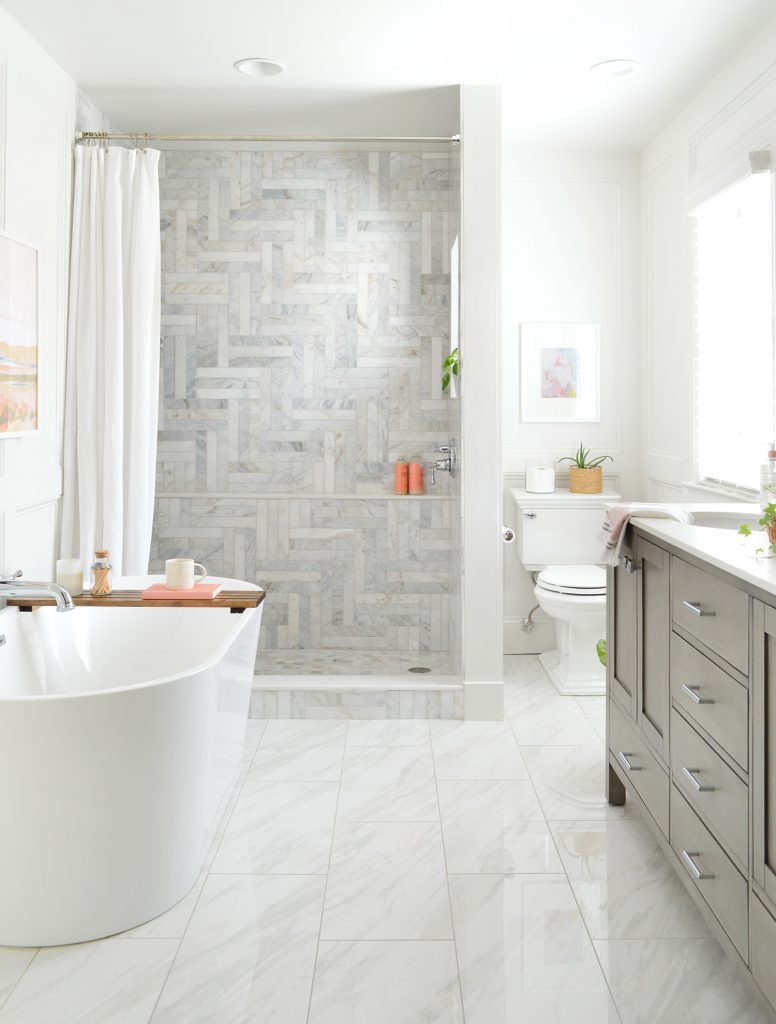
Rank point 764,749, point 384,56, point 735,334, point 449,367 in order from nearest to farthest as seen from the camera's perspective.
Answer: point 764,749 < point 384,56 < point 735,334 < point 449,367

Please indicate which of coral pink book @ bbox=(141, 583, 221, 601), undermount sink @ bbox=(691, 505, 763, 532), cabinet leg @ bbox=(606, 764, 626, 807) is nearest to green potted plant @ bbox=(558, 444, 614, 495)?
undermount sink @ bbox=(691, 505, 763, 532)

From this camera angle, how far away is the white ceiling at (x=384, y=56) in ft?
9.92

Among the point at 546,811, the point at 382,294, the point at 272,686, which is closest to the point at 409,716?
the point at 272,686

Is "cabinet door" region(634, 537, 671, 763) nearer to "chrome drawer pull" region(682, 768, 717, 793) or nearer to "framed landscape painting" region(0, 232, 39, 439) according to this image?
"chrome drawer pull" region(682, 768, 717, 793)

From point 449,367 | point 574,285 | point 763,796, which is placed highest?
point 574,285

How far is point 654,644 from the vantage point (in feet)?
8.01

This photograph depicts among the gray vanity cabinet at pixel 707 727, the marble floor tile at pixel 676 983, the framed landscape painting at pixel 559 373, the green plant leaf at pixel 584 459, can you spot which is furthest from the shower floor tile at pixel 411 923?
the framed landscape painting at pixel 559 373

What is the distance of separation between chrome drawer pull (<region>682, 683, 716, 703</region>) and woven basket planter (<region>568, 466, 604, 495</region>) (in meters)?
2.42

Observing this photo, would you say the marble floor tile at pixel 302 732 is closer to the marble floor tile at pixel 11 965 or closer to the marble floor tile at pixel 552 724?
the marble floor tile at pixel 552 724

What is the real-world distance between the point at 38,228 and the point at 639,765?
8.97 ft

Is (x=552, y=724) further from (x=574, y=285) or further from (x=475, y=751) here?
(x=574, y=285)

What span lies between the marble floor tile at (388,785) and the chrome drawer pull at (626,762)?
0.59 m

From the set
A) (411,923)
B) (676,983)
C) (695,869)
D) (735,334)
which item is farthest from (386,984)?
(735,334)

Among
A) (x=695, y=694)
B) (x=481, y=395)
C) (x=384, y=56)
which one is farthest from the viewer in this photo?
(x=481, y=395)
